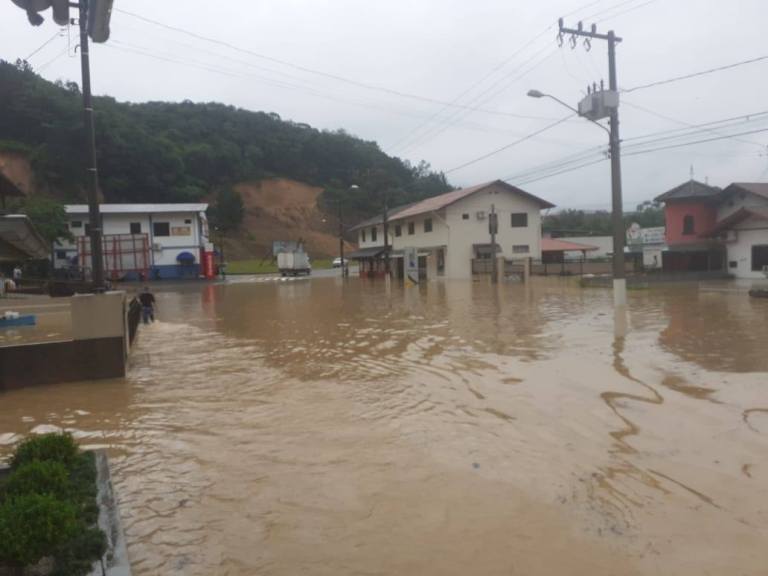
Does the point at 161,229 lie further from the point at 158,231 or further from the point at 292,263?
the point at 292,263

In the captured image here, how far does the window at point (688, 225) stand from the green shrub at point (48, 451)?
4424 centimetres

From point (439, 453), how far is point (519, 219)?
44.7m

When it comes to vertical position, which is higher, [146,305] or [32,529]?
[146,305]

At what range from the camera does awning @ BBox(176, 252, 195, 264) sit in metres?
54.8

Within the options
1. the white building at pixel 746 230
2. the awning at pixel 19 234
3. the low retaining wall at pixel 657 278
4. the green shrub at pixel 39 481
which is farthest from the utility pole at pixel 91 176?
the white building at pixel 746 230

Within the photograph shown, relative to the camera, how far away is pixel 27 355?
10.1 m

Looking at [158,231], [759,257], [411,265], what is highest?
[158,231]

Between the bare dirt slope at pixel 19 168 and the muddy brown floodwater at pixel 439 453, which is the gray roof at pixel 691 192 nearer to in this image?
the muddy brown floodwater at pixel 439 453

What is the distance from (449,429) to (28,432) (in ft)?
16.8

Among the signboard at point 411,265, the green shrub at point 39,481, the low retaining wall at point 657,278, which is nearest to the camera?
the green shrub at point 39,481

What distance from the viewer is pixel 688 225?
140 ft

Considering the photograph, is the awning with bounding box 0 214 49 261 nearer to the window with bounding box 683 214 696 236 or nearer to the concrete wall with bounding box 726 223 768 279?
the concrete wall with bounding box 726 223 768 279

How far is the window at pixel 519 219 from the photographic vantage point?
161 feet

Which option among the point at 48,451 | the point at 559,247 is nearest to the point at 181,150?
the point at 559,247
